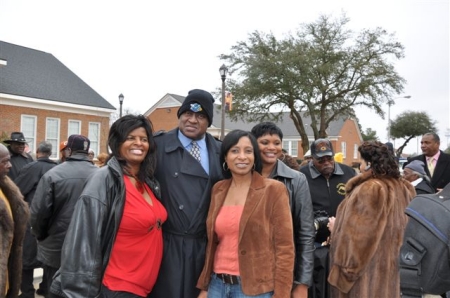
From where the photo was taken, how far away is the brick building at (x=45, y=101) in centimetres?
2323

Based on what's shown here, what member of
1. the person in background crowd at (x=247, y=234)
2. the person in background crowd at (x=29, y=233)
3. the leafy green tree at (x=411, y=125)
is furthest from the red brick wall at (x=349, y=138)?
the person in background crowd at (x=247, y=234)

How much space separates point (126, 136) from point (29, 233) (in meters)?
3.80

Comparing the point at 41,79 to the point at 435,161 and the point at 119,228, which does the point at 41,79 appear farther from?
the point at 119,228

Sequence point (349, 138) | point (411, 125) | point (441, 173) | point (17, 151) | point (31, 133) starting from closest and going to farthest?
point (17, 151) → point (441, 173) → point (31, 133) → point (411, 125) → point (349, 138)

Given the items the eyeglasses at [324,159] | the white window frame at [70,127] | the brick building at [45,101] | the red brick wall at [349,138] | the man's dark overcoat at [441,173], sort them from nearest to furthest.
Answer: the eyeglasses at [324,159]
the man's dark overcoat at [441,173]
the brick building at [45,101]
the white window frame at [70,127]
the red brick wall at [349,138]

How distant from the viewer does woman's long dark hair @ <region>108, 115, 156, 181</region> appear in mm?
3158

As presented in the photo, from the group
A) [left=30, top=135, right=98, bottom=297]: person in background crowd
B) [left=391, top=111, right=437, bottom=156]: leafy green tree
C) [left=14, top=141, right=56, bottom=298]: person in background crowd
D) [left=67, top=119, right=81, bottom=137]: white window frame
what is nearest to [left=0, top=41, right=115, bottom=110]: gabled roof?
[left=67, top=119, right=81, bottom=137]: white window frame

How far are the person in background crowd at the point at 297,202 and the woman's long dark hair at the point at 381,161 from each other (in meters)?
0.84

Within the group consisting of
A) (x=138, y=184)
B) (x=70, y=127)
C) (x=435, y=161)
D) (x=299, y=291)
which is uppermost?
(x=70, y=127)

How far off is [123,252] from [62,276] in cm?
42

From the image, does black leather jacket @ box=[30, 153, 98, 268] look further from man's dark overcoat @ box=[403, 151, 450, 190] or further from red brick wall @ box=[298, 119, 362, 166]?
red brick wall @ box=[298, 119, 362, 166]

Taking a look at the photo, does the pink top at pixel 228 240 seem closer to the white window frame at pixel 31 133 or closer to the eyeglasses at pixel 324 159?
the eyeglasses at pixel 324 159

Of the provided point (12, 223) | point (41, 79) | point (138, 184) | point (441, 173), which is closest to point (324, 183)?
point (138, 184)

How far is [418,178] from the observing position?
5574mm
